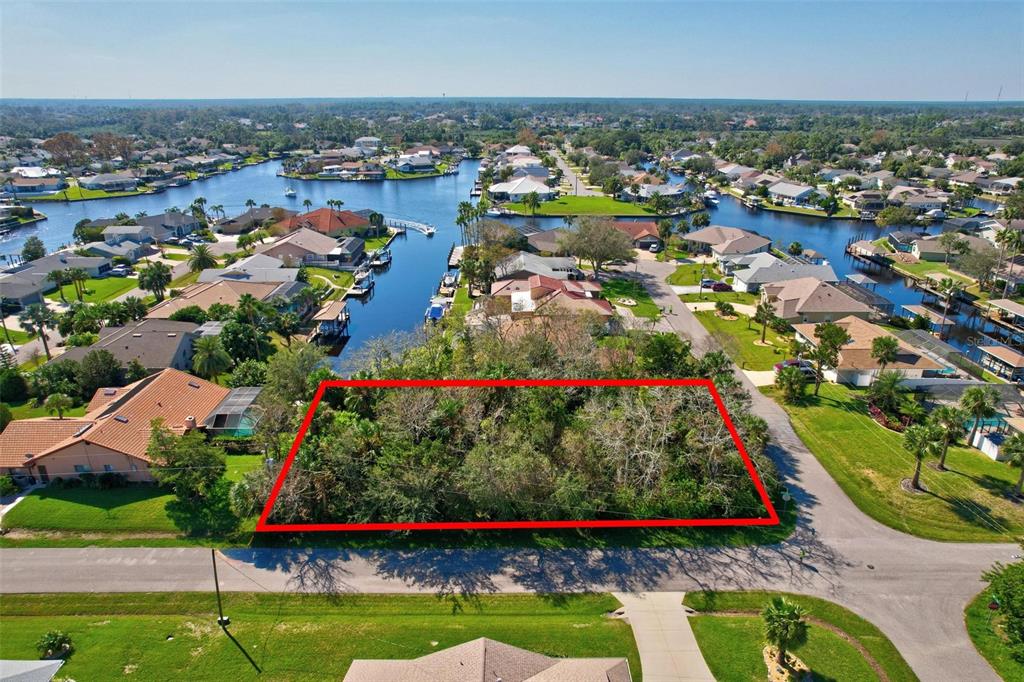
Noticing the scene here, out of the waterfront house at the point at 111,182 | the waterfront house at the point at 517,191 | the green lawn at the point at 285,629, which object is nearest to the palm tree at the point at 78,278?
the green lawn at the point at 285,629

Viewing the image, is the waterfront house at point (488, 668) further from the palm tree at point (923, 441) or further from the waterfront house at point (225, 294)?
the waterfront house at point (225, 294)

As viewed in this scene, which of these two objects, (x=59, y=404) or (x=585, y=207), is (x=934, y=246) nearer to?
(x=585, y=207)

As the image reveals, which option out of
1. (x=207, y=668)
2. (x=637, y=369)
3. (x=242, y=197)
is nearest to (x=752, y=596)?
(x=637, y=369)

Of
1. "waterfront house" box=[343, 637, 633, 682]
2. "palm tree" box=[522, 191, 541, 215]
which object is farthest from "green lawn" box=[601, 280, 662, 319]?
"waterfront house" box=[343, 637, 633, 682]

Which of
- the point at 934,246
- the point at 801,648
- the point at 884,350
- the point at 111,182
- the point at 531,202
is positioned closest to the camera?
→ the point at 801,648

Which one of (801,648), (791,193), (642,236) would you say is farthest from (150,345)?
(791,193)

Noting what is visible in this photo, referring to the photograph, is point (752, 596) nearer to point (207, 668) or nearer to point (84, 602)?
point (207, 668)
